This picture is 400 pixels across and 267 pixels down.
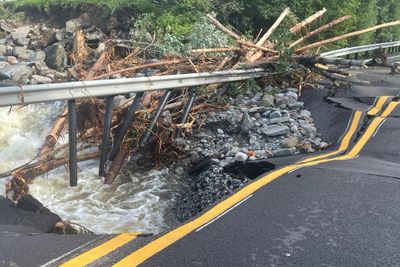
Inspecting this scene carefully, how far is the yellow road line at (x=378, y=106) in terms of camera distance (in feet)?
24.6

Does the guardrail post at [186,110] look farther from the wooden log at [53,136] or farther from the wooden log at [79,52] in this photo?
the wooden log at [79,52]

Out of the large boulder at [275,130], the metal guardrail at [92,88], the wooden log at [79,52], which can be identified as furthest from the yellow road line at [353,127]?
the wooden log at [79,52]

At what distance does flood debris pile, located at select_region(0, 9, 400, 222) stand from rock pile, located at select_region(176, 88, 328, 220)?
0.02m

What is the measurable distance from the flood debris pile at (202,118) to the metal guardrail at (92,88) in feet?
0.96

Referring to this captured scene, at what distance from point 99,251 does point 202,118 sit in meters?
4.51

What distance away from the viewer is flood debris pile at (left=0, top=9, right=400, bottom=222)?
611cm

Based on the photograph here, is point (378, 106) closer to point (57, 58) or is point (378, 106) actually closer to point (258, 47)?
point (258, 47)

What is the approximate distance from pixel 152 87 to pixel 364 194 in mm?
2879

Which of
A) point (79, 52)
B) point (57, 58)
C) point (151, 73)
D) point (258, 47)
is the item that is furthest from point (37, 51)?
point (258, 47)

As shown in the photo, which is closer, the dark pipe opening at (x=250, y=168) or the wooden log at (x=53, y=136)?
the dark pipe opening at (x=250, y=168)

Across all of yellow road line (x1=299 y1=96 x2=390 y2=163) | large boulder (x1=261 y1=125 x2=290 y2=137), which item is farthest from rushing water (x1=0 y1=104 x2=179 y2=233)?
yellow road line (x1=299 y1=96 x2=390 y2=163)

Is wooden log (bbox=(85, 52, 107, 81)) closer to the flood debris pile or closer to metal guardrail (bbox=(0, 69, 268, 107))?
the flood debris pile

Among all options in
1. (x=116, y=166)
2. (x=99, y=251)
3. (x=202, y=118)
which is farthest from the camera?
(x=202, y=118)

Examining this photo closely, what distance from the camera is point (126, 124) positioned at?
585 cm
